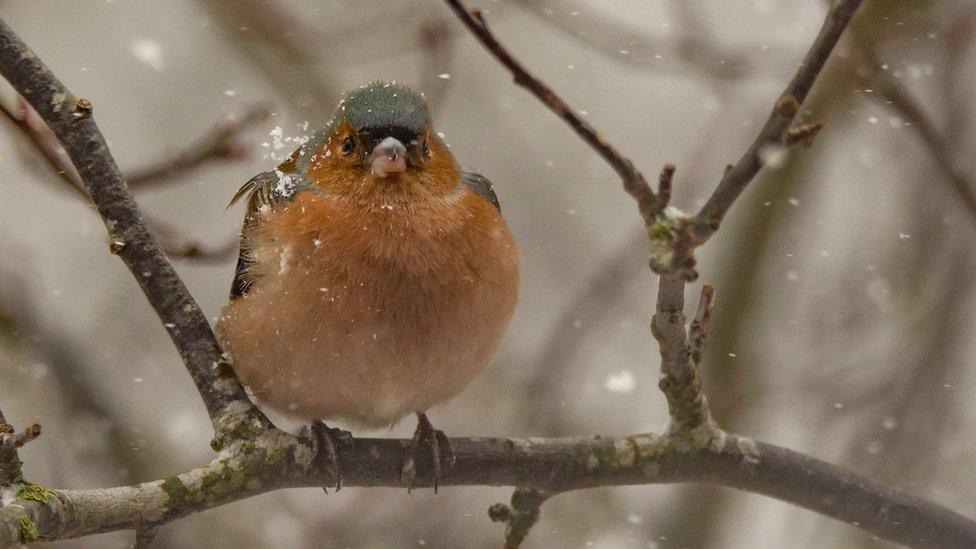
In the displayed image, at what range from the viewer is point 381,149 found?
11.6 feet

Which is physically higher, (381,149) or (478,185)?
(478,185)

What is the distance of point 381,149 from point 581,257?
403cm

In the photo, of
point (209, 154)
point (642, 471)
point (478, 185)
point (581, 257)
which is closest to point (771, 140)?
point (642, 471)

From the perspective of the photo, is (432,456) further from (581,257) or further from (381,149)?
(581,257)

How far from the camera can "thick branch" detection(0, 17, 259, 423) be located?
318 cm

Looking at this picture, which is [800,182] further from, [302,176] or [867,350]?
[302,176]

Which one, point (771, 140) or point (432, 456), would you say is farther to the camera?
point (432, 456)

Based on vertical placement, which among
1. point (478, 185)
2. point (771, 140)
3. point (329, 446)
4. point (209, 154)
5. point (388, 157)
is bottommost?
point (329, 446)

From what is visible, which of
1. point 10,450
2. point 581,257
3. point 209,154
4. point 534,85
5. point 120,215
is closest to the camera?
point 534,85

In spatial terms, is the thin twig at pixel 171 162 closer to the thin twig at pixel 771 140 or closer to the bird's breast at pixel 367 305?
the bird's breast at pixel 367 305

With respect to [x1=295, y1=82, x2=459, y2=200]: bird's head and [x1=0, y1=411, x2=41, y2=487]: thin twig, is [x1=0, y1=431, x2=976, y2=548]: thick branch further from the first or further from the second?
[x1=295, y1=82, x2=459, y2=200]: bird's head

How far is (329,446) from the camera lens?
335cm

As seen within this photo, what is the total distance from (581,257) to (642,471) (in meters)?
4.07

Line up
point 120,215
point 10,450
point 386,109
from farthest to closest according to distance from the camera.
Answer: point 386,109, point 120,215, point 10,450
